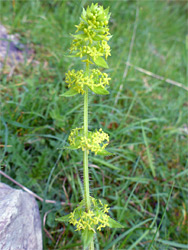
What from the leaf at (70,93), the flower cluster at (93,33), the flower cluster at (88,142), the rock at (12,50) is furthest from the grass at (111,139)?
the flower cluster at (88,142)

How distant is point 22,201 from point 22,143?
2.92 ft

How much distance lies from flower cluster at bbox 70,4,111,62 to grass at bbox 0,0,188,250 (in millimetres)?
228

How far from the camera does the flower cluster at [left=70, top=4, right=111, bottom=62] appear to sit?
183 cm

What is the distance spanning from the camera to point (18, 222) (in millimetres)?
2018

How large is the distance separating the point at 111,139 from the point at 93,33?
1885 mm

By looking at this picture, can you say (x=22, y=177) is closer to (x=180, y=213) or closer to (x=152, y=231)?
(x=152, y=231)

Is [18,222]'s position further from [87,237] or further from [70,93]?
[70,93]

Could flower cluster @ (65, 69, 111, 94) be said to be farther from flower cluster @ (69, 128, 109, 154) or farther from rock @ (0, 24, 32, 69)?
rock @ (0, 24, 32, 69)

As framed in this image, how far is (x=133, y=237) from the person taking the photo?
278cm

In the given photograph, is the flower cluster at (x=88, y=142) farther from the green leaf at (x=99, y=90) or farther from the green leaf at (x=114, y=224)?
the green leaf at (x=114, y=224)

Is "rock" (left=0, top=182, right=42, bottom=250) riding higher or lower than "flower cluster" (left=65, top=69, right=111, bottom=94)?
lower

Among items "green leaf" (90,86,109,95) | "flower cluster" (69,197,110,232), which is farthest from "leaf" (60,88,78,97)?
"flower cluster" (69,197,110,232)

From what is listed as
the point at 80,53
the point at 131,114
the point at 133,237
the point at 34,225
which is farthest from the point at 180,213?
the point at 80,53

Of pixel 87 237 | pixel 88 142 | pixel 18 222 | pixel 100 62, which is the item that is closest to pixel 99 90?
pixel 100 62
